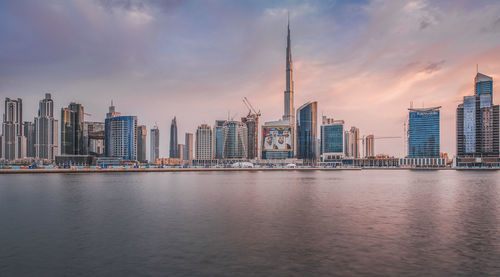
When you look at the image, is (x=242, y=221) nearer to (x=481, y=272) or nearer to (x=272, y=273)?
(x=272, y=273)

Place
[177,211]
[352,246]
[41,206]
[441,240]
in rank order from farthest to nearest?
[41,206]
[177,211]
[441,240]
[352,246]

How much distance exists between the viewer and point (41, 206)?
2076 inches

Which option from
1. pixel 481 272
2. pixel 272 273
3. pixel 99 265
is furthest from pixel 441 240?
pixel 99 265

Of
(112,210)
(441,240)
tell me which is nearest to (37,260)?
(112,210)

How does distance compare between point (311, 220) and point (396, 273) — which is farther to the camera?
point (311, 220)

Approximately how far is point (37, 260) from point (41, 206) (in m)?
33.7

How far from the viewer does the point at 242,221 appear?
38875 mm

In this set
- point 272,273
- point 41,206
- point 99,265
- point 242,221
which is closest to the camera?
point 272,273

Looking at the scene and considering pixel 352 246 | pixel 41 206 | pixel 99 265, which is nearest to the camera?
pixel 99 265

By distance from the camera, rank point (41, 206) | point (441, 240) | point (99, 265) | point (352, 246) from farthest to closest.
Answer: point (41, 206), point (441, 240), point (352, 246), point (99, 265)

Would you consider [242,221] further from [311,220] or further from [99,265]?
[99,265]

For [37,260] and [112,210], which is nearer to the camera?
[37,260]

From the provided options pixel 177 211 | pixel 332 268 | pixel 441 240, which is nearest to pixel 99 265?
pixel 332 268

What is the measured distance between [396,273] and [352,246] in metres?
6.52
